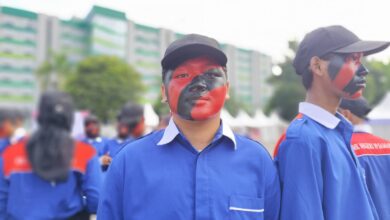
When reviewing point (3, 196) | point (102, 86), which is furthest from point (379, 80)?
point (3, 196)

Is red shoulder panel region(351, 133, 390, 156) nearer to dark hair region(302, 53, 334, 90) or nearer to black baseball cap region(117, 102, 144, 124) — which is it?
dark hair region(302, 53, 334, 90)

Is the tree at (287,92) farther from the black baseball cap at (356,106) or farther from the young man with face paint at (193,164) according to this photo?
the young man with face paint at (193,164)

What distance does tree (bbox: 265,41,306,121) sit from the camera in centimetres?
4403

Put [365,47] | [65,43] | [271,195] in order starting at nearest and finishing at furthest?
[271,195], [365,47], [65,43]

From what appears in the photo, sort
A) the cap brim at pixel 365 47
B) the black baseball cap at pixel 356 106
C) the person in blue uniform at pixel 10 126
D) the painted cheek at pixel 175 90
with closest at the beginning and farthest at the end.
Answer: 1. the painted cheek at pixel 175 90
2. the cap brim at pixel 365 47
3. the black baseball cap at pixel 356 106
4. the person in blue uniform at pixel 10 126

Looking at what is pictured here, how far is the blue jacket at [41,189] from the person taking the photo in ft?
10.6

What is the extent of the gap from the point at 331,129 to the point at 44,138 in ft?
7.83

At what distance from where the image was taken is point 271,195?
1831 millimetres

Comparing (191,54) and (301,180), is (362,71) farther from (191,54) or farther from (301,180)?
(191,54)

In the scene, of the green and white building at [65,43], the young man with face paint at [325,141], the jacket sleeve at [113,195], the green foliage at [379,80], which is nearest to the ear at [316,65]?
the young man with face paint at [325,141]

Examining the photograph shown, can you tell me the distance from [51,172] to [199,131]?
1.87 m

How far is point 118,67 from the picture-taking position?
41625 mm

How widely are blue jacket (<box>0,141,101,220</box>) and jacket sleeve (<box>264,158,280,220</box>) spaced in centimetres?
202

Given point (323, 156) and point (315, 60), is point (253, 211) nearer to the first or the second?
point (323, 156)
